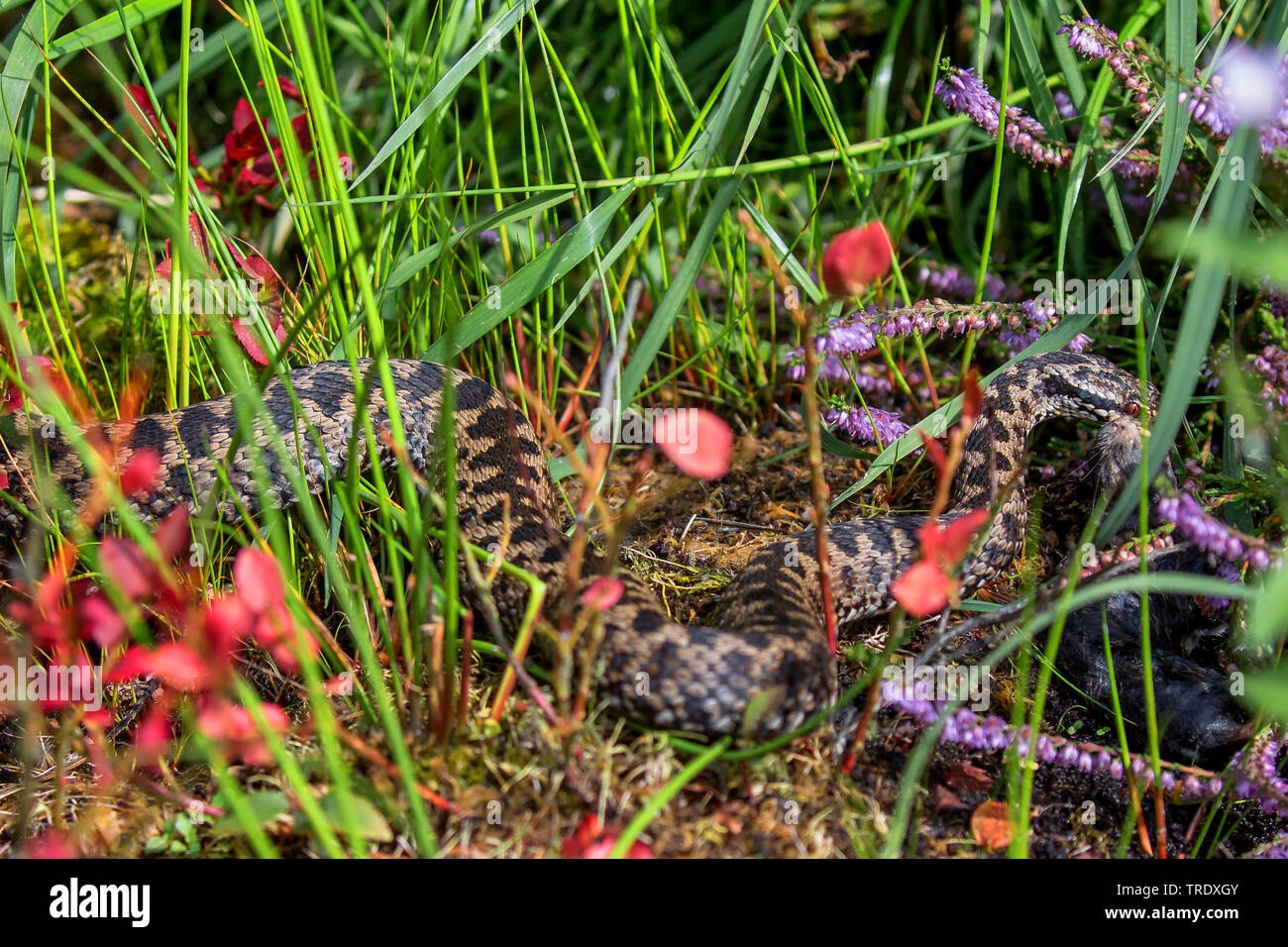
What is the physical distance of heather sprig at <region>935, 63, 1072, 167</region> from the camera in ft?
15.1

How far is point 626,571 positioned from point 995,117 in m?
2.71

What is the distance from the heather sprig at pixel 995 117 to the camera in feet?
15.1

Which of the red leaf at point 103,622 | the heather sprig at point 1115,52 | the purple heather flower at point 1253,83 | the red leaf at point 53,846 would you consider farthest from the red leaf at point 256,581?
the heather sprig at point 1115,52

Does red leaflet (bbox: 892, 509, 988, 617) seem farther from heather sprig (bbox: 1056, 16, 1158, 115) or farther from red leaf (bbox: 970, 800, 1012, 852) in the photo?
heather sprig (bbox: 1056, 16, 1158, 115)

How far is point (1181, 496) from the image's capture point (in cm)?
328

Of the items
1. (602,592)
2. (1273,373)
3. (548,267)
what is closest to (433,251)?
(548,267)

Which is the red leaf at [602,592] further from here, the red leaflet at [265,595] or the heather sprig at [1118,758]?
the heather sprig at [1118,758]

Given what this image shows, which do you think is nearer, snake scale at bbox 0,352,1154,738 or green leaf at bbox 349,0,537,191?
snake scale at bbox 0,352,1154,738

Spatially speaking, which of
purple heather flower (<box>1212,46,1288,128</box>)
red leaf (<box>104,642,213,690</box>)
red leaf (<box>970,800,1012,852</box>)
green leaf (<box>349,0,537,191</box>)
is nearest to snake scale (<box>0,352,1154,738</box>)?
red leaf (<box>970,800,1012,852</box>)

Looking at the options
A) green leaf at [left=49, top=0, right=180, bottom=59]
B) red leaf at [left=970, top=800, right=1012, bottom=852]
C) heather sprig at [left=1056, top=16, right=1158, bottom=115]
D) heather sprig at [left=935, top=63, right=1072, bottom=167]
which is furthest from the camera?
heather sprig at [left=935, top=63, right=1072, bottom=167]

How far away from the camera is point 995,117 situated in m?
4.68

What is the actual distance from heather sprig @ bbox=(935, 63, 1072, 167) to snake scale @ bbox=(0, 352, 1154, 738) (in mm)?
1110

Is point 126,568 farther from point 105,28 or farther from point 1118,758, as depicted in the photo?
point 105,28
